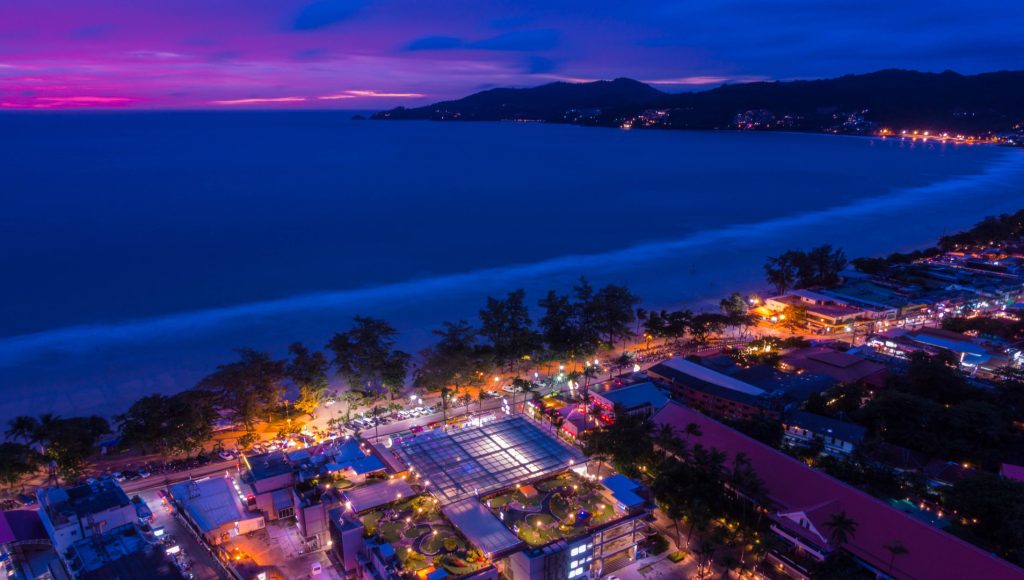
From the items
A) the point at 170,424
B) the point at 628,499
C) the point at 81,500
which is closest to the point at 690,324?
the point at 628,499

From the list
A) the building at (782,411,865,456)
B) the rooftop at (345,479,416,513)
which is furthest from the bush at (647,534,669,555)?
the rooftop at (345,479,416,513)

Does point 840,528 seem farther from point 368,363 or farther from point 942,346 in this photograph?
point 942,346

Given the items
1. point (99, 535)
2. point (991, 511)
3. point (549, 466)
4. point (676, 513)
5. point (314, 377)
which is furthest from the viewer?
point (314, 377)

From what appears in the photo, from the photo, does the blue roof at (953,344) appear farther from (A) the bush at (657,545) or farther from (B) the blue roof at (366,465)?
(B) the blue roof at (366,465)

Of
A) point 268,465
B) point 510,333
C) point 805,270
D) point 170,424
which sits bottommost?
point 268,465

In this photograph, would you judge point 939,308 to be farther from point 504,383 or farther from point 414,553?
point 414,553

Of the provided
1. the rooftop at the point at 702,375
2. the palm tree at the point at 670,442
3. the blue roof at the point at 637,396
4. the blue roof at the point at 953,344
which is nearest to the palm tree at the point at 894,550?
the palm tree at the point at 670,442
